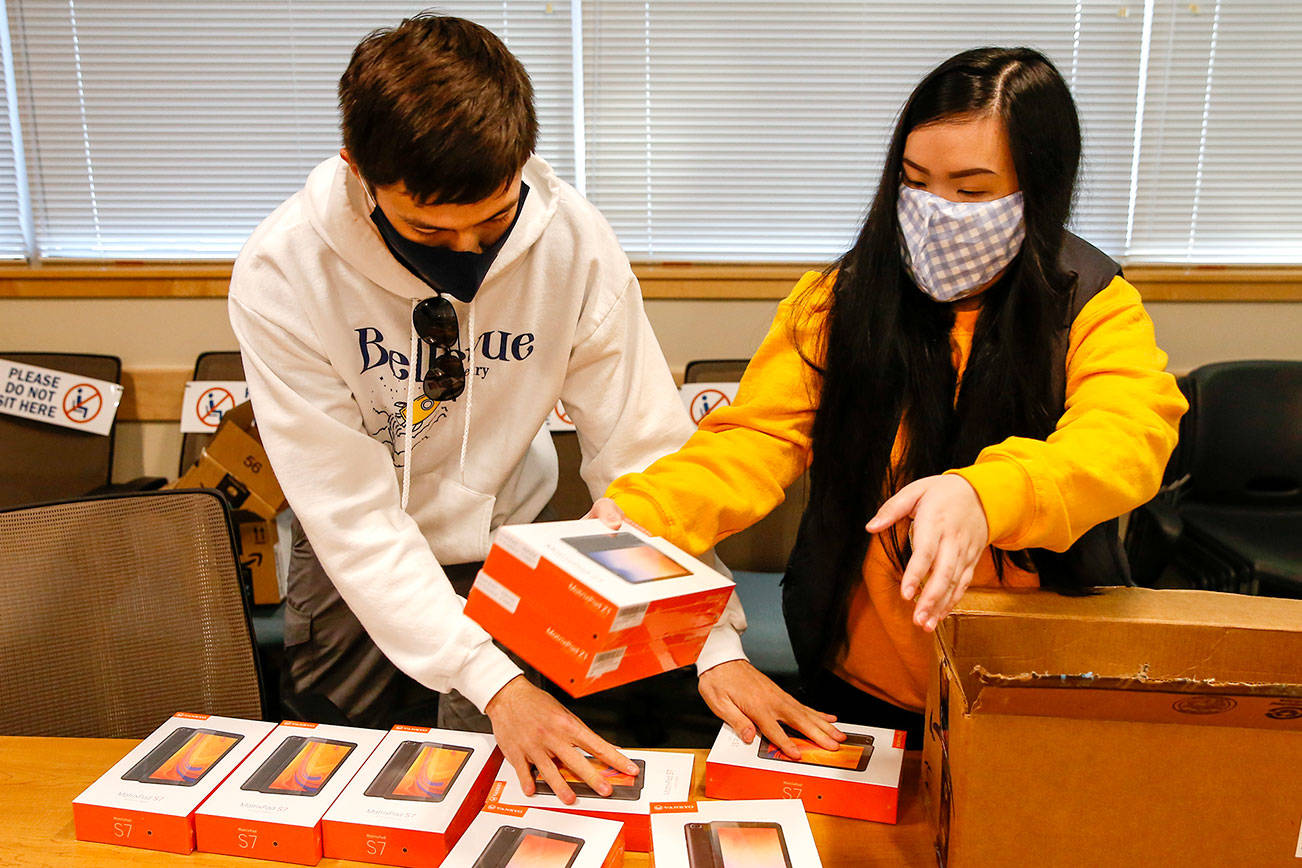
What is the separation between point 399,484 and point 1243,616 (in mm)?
1113

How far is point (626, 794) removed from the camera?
998 mm

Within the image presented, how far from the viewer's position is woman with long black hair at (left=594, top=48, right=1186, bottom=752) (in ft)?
3.19

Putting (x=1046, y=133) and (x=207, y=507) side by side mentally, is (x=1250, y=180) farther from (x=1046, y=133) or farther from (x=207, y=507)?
(x=207, y=507)

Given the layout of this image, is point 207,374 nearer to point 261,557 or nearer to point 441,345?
point 261,557

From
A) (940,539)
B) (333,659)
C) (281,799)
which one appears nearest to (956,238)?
(940,539)

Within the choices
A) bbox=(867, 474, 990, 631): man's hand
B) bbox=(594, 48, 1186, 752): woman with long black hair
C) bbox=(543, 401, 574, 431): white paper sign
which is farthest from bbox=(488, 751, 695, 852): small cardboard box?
bbox=(543, 401, 574, 431): white paper sign

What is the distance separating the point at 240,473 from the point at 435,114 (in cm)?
152

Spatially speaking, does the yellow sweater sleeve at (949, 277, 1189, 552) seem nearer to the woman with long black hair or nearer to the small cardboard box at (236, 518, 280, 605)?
the woman with long black hair

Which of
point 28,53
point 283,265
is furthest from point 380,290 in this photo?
point 28,53

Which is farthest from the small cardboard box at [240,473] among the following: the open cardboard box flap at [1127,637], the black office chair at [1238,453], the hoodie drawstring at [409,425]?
the black office chair at [1238,453]

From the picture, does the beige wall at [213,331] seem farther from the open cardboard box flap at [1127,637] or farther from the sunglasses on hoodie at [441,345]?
the open cardboard box flap at [1127,637]

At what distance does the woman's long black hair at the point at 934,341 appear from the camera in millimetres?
1062

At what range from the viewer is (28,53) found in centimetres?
271

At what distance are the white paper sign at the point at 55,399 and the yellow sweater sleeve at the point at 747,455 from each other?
222cm
